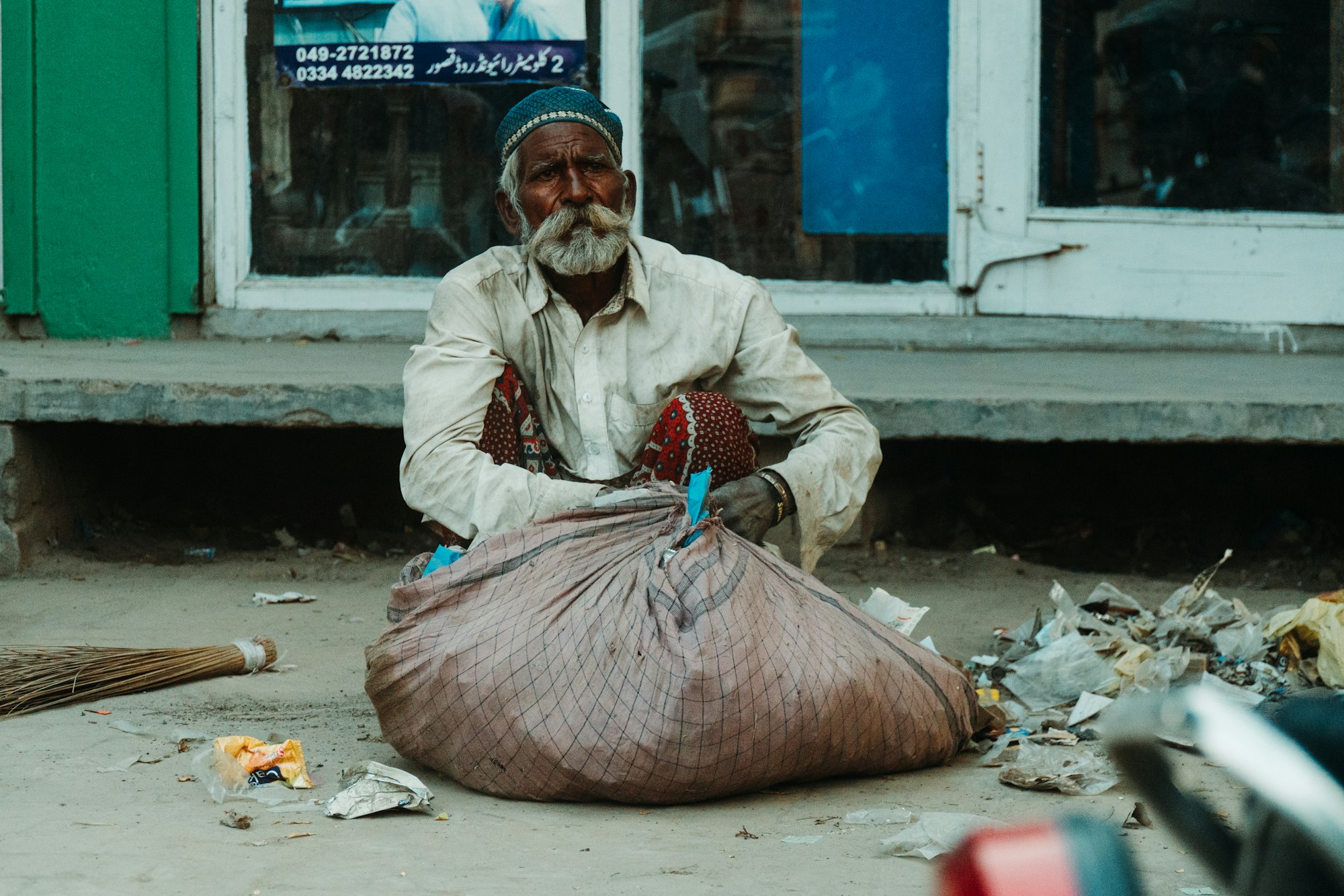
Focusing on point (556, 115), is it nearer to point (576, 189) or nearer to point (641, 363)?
point (576, 189)

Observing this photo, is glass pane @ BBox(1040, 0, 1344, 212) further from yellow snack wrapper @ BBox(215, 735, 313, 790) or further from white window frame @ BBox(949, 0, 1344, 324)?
yellow snack wrapper @ BBox(215, 735, 313, 790)

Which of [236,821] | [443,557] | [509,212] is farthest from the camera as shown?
[509,212]

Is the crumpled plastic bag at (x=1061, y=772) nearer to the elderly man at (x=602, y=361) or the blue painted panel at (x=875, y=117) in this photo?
the elderly man at (x=602, y=361)

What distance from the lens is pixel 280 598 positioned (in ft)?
13.0

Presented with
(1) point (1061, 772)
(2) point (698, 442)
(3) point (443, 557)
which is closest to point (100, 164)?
(3) point (443, 557)

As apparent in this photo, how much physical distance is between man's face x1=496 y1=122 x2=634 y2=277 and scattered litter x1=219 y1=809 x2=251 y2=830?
4.29 feet

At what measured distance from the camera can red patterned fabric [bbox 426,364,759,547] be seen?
2.84m

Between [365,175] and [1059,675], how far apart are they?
3.37 metres

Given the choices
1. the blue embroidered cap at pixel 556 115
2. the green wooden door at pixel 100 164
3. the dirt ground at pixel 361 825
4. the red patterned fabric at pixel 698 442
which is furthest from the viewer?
the green wooden door at pixel 100 164

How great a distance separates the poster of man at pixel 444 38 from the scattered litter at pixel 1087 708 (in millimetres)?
3182

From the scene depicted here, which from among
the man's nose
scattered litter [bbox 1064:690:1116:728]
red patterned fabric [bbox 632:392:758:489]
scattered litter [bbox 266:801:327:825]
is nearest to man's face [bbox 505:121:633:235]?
the man's nose

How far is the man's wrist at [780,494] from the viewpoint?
2842mm

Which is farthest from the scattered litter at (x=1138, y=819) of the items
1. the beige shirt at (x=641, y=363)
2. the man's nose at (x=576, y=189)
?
the man's nose at (x=576, y=189)

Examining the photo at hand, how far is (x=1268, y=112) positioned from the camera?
5.14 meters
